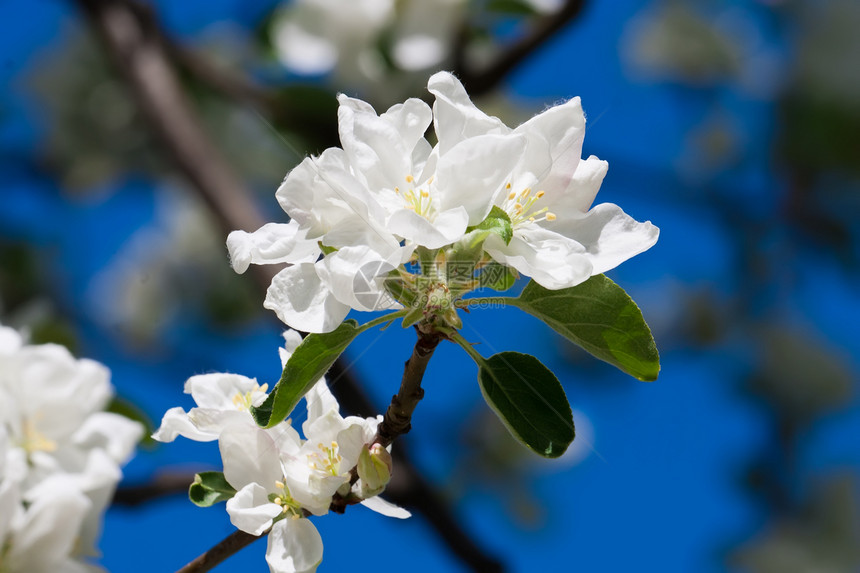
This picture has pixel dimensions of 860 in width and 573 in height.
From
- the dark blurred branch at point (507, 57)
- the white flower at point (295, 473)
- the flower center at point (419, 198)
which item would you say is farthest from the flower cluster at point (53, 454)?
the dark blurred branch at point (507, 57)

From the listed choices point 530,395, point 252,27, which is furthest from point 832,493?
point 530,395

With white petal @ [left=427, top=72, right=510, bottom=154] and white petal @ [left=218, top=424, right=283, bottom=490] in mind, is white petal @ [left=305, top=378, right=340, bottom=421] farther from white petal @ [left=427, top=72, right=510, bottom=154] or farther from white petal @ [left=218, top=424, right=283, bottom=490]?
white petal @ [left=427, top=72, right=510, bottom=154]

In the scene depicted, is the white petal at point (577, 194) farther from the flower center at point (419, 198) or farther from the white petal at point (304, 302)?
the white petal at point (304, 302)

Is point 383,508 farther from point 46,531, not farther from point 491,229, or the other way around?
point 46,531

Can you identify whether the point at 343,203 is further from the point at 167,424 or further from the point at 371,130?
the point at 167,424

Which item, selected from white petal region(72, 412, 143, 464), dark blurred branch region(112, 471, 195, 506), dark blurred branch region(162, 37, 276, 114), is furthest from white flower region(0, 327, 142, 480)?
dark blurred branch region(162, 37, 276, 114)

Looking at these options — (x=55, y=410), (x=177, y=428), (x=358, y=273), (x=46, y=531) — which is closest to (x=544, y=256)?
(x=358, y=273)
